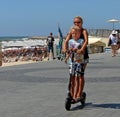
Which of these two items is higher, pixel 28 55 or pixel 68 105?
pixel 68 105

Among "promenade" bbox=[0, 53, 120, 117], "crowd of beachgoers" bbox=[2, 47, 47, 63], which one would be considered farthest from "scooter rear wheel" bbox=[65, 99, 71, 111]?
"crowd of beachgoers" bbox=[2, 47, 47, 63]

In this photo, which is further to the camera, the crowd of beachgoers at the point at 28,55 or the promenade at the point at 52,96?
the crowd of beachgoers at the point at 28,55

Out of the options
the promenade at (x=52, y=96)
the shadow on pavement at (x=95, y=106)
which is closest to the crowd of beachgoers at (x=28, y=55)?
the promenade at (x=52, y=96)

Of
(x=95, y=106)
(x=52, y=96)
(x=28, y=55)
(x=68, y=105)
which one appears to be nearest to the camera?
(x=68, y=105)

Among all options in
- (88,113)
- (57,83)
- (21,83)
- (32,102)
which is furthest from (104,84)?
(88,113)

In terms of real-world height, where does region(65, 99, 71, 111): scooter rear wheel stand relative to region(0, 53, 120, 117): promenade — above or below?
above

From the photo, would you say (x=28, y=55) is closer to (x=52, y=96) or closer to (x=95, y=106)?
(x=52, y=96)

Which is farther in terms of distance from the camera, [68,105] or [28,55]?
[28,55]

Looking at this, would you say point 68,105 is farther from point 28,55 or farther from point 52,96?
point 28,55

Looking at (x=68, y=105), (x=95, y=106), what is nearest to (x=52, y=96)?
(x=95, y=106)

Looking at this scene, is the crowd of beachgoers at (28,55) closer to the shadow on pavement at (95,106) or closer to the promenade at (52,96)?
the promenade at (52,96)

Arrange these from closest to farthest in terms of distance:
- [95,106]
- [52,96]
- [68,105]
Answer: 1. [68,105]
2. [95,106]
3. [52,96]

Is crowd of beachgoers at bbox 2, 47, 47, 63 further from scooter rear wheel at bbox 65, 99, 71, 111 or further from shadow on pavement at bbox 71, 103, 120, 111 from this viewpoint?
scooter rear wheel at bbox 65, 99, 71, 111

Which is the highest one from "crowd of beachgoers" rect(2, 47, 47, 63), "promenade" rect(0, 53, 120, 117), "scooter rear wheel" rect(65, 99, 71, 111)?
"scooter rear wheel" rect(65, 99, 71, 111)
